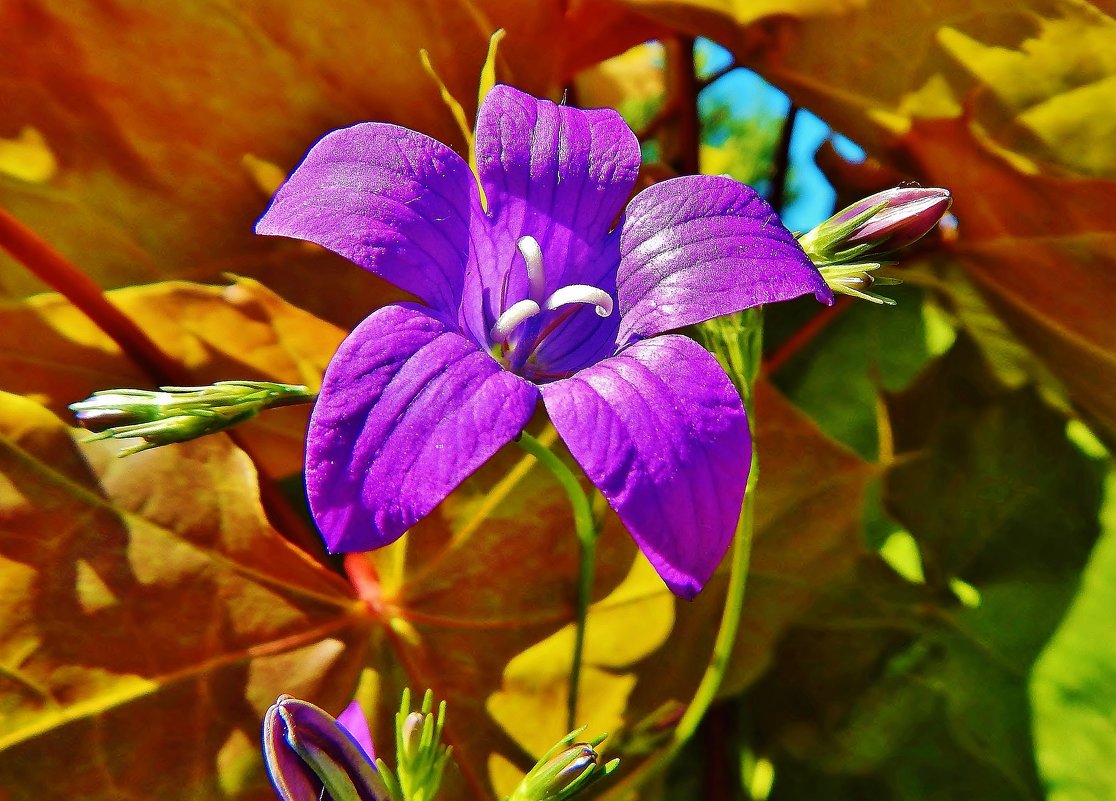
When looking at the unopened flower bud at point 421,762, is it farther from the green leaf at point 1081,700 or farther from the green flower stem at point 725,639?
the green leaf at point 1081,700

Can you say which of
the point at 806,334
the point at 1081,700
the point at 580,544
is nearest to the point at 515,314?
the point at 580,544

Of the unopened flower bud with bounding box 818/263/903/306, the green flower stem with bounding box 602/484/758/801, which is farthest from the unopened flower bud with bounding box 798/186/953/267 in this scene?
the green flower stem with bounding box 602/484/758/801

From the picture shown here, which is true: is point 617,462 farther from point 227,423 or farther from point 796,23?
point 796,23

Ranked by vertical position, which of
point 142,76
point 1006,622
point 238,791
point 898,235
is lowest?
point 1006,622

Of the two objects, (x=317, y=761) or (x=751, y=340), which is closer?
(x=317, y=761)

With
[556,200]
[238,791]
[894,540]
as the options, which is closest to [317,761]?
[238,791]

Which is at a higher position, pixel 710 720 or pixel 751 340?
pixel 751 340

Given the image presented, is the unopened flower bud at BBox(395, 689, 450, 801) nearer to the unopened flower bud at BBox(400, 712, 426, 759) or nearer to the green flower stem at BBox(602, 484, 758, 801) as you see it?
the unopened flower bud at BBox(400, 712, 426, 759)
